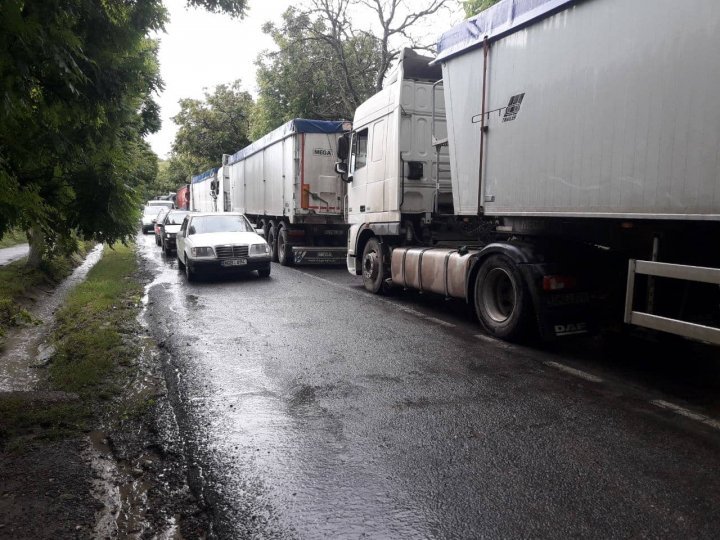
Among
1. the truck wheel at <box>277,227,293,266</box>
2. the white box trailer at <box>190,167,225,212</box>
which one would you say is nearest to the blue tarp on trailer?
the truck wheel at <box>277,227,293,266</box>

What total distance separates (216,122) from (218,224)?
95.5ft

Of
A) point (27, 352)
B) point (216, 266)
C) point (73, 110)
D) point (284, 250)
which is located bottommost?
point (27, 352)

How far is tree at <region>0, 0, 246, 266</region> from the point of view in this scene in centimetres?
325

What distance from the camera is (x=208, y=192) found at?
32.3 m

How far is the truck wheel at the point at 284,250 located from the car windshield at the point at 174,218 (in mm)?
5625

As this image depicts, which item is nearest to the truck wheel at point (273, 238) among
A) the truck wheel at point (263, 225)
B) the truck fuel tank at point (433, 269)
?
the truck wheel at point (263, 225)

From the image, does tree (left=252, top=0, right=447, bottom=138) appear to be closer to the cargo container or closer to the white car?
the white car

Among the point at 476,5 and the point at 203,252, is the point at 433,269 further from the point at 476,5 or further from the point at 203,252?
the point at 476,5

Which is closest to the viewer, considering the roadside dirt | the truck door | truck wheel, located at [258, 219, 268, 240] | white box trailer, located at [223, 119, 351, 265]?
the roadside dirt

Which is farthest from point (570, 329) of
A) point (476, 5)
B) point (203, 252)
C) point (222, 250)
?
point (203, 252)

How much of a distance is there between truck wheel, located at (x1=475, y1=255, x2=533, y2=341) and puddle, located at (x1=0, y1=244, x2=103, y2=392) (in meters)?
4.94

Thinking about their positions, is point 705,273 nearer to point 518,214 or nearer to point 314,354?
point 518,214

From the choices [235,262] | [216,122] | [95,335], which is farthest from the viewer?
[216,122]

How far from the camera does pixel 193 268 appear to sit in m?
12.5
